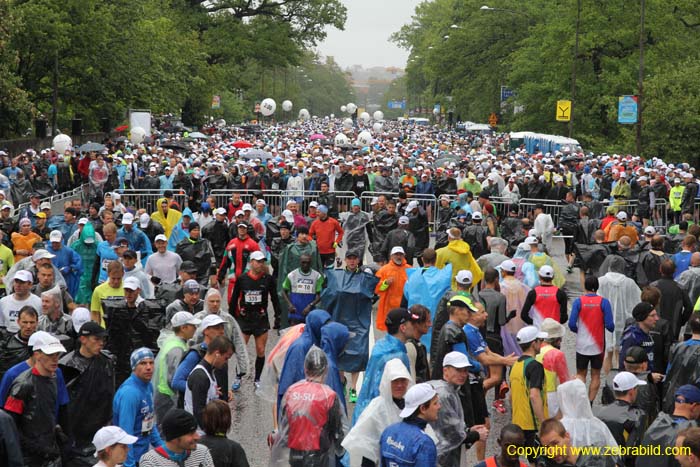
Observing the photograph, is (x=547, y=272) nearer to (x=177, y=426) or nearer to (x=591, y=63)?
(x=177, y=426)

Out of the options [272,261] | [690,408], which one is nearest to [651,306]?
[690,408]

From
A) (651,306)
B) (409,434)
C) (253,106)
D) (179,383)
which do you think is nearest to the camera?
(409,434)

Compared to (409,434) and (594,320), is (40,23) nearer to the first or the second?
(594,320)

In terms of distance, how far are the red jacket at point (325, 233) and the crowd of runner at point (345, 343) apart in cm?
2

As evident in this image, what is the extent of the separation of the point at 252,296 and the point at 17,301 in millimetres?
2736

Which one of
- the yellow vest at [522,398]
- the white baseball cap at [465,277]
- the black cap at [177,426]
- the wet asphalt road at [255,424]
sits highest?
the white baseball cap at [465,277]

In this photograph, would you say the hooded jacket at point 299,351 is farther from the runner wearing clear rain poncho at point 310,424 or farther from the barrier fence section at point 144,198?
the barrier fence section at point 144,198

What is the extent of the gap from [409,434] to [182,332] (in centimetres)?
304

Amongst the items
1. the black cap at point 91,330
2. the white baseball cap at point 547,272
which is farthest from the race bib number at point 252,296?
the black cap at point 91,330

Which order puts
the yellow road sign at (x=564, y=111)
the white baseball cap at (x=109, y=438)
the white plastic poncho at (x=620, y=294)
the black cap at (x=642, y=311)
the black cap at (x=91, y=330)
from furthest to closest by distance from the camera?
the yellow road sign at (x=564, y=111) < the white plastic poncho at (x=620, y=294) < the black cap at (x=642, y=311) < the black cap at (x=91, y=330) < the white baseball cap at (x=109, y=438)

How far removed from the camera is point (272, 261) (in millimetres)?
16172

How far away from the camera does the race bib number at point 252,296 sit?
12352 mm

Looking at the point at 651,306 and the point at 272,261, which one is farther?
the point at 272,261

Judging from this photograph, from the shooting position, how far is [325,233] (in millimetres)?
16672
